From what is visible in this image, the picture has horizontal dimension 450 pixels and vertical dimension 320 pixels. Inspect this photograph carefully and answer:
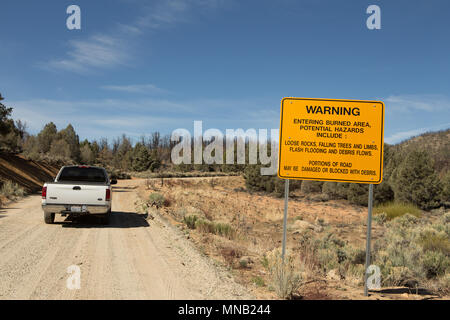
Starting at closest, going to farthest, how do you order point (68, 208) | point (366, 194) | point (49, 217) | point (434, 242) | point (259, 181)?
point (68, 208) → point (49, 217) → point (434, 242) → point (366, 194) → point (259, 181)

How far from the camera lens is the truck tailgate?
33.3 feet

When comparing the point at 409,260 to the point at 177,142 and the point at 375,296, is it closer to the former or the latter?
the point at 375,296

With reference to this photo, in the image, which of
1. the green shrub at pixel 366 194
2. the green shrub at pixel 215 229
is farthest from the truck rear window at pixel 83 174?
the green shrub at pixel 366 194

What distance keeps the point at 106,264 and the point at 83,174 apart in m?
6.04

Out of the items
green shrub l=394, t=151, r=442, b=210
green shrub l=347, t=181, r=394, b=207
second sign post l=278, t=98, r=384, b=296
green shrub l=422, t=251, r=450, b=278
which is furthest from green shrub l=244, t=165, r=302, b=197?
second sign post l=278, t=98, r=384, b=296

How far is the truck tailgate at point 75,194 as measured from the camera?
10141 millimetres

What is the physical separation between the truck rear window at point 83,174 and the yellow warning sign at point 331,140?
7975 millimetres

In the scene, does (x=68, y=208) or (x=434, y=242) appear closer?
(x=68, y=208)

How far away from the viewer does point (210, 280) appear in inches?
235

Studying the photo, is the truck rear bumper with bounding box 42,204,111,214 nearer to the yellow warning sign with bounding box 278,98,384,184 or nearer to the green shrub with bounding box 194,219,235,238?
the green shrub with bounding box 194,219,235,238

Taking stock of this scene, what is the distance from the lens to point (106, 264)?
6.66 metres

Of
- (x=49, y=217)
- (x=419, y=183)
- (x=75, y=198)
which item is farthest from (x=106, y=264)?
(x=419, y=183)

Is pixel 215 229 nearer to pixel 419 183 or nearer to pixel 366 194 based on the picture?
pixel 366 194
